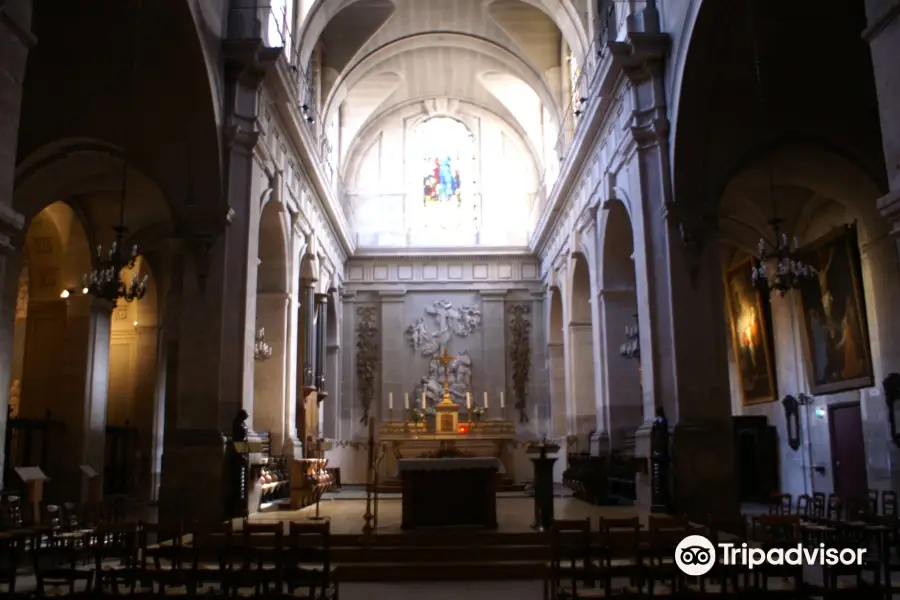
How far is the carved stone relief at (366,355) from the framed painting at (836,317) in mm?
14027

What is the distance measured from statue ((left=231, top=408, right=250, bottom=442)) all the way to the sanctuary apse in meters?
0.29

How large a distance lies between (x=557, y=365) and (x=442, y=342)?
12.7 ft

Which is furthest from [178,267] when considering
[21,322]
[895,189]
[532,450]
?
[895,189]

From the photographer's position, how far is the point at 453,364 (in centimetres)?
2573

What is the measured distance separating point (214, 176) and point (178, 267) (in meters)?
2.92

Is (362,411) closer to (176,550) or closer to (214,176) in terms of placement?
(214,176)

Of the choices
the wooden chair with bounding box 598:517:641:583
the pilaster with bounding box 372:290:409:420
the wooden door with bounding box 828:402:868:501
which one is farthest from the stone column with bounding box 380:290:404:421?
the wooden chair with bounding box 598:517:641:583

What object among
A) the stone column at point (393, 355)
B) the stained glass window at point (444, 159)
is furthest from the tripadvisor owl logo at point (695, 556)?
the stained glass window at point (444, 159)

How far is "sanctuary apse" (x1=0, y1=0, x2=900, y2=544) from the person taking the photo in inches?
449

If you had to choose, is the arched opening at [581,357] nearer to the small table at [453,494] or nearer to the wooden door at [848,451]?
the wooden door at [848,451]

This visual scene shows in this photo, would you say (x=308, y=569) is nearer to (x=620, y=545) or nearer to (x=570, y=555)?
(x=570, y=555)

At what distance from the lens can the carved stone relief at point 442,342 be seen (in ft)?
83.6

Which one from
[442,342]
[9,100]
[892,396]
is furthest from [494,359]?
[9,100]

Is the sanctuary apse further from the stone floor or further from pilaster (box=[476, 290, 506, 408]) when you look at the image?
the stone floor
